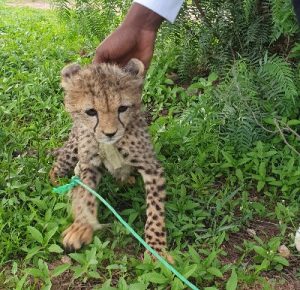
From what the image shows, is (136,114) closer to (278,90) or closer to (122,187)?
(122,187)

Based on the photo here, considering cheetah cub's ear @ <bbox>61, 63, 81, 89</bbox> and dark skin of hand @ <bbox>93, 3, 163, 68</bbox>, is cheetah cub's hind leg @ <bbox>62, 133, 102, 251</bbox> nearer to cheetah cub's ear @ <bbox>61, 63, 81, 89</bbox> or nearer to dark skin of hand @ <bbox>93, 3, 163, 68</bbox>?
cheetah cub's ear @ <bbox>61, 63, 81, 89</bbox>

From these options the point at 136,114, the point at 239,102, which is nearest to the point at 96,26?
the point at 239,102

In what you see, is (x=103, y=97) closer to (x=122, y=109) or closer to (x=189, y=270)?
(x=122, y=109)

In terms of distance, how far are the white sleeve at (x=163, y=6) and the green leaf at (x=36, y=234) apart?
1.53 m

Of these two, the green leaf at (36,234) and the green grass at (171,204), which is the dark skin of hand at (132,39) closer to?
the green grass at (171,204)

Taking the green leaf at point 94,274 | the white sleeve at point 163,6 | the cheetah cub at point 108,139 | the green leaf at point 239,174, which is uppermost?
the white sleeve at point 163,6

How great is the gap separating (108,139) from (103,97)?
0.23m

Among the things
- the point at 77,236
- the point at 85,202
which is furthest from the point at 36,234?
the point at 85,202

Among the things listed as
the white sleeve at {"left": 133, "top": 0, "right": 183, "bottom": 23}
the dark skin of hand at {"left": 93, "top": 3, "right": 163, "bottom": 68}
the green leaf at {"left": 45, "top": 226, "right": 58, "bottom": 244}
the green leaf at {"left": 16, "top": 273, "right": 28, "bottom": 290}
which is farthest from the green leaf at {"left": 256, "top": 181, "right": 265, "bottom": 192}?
the green leaf at {"left": 16, "top": 273, "right": 28, "bottom": 290}

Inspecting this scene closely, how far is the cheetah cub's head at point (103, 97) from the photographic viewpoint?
8.78ft

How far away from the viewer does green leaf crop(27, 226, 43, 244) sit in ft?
8.82

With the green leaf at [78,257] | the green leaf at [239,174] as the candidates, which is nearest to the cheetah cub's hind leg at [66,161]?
the green leaf at [78,257]

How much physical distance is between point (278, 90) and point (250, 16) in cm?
88

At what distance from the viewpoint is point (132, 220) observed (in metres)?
2.97
